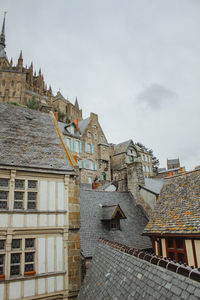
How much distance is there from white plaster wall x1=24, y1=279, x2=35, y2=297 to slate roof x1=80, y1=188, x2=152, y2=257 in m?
2.73

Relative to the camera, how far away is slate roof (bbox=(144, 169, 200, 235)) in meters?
9.11

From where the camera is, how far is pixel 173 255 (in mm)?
9711

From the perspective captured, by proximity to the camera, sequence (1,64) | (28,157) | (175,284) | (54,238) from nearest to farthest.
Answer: (175,284)
(54,238)
(28,157)
(1,64)

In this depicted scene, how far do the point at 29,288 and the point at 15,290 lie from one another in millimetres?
515

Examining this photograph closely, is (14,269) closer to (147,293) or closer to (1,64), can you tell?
(147,293)

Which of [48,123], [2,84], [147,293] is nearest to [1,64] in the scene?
[2,84]

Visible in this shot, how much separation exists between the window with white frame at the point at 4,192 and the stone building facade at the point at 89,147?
77.9 feet

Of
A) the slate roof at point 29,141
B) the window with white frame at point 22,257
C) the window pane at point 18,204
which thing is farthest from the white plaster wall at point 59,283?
the slate roof at point 29,141

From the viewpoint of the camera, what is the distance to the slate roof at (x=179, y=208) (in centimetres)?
911

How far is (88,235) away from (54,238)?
307 cm

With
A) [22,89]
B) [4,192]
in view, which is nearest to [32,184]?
[4,192]

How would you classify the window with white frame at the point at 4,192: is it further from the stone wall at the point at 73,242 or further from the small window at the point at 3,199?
the stone wall at the point at 73,242

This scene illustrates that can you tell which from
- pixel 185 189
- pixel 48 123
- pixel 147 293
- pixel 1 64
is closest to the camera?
pixel 147 293

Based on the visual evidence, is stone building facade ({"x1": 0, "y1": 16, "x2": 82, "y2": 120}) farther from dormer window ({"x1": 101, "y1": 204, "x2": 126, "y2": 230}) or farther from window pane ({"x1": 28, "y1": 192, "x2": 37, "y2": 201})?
window pane ({"x1": 28, "y1": 192, "x2": 37, "y2": 201})
